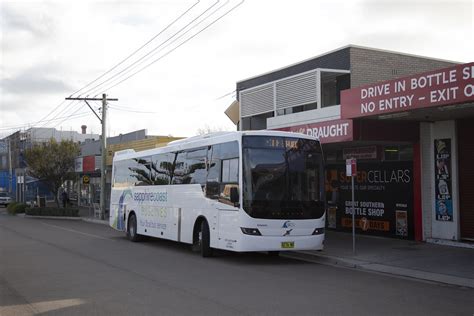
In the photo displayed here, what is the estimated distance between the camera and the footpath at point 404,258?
1164 cm

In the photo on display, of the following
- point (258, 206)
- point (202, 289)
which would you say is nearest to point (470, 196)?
point (258, 206)

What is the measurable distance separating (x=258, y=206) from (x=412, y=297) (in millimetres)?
4894

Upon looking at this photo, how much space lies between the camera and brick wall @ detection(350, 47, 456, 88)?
23047mm

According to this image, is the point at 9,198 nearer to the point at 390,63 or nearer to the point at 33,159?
the point at 33,159

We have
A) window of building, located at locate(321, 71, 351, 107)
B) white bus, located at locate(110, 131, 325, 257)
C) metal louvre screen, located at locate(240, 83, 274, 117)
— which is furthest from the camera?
metal louvre screen, located at locate(240, 83, 274, 117)

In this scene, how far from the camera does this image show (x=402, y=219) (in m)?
17.9

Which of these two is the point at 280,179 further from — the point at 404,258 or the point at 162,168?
the point at 162,168

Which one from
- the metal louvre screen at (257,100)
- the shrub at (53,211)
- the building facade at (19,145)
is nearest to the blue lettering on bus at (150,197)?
the metal louvre screen at (257,100)

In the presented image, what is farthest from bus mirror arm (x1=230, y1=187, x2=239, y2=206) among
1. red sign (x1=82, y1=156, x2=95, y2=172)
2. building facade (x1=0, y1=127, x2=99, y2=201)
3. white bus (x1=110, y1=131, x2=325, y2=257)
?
building facade (x1=0, y1=127, x2=99, y2=201)

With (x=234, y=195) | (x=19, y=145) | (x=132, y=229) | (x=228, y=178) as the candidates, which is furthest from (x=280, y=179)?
(x=19, y=145)

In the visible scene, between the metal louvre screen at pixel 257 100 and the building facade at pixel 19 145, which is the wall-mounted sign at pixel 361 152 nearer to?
the metal louvre screen at pixel 257 100

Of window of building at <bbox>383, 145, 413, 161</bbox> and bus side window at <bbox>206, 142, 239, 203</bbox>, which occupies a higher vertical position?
window of building at <bbox>383, 145, 413, 161</bbox>

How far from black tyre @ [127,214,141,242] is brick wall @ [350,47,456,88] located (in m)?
10.6

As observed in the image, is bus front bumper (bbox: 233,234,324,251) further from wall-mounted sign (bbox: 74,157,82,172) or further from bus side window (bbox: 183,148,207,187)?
wall-mounted sign (bbox: 74,157,82,172)
